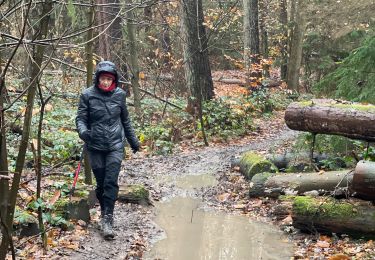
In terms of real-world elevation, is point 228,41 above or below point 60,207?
above

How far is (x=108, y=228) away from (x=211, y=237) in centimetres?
148

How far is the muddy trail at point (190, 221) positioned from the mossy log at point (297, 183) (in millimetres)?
295

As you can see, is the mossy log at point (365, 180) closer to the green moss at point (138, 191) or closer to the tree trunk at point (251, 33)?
the green moss at point (138, 191)

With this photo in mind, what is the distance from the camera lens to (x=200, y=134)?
13852 millimetres

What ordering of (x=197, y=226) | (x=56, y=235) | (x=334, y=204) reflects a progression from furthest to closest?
(x=197, y=226)
(x=334, y=204)
(x=56, y=235)

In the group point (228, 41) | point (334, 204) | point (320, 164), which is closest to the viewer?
point (334, 204)

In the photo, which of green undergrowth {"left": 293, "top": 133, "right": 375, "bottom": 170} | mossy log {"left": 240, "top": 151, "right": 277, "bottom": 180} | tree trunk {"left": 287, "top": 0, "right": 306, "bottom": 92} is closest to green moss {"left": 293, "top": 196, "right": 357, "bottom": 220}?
green undergrowth {"left": 293, "top": 133, "right": 375, "bottom": 170}

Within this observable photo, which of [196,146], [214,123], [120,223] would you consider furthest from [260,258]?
[214,123]

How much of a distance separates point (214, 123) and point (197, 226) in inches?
304

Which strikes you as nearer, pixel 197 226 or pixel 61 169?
pixel 197 226

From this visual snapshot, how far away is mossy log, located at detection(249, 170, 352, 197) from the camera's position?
7270 mm

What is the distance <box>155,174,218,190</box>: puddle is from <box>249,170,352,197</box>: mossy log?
1.24m

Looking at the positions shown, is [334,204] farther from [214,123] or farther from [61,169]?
[214,123]

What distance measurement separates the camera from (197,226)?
7.02 meters
